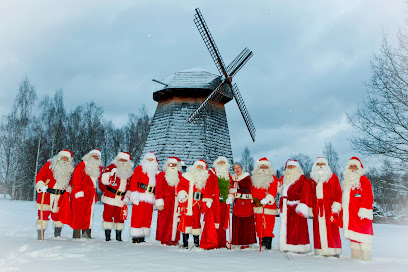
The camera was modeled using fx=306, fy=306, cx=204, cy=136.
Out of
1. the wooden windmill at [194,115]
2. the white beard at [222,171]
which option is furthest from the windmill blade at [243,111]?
the white beard at [222,171]

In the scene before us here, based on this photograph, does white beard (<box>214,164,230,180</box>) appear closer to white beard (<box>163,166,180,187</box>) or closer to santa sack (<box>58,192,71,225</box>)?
white beard (<box>163,166,180,187</box>)

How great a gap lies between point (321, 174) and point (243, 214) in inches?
62.6

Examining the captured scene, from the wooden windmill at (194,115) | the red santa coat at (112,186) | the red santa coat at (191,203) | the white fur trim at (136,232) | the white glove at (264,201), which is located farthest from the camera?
Result: the wooden windmill at (194,115)

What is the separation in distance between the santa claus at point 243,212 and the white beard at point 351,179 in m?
1.68

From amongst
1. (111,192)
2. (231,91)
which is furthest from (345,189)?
(231,91)

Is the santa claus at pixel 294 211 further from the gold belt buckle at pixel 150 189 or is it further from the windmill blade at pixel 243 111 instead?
the windmill blade at pixel 243 111

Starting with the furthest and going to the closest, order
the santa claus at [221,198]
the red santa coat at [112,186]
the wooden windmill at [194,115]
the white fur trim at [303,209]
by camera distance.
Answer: the wooden windmill at [194,115] < the red santa coat at [112,186] < the santa claus at [221,198] < the white fur trim at [303,209]

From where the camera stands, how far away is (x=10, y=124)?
71.8 ft

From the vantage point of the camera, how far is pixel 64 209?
5844 millimetres

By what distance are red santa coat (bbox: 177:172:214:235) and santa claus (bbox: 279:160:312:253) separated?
1330mm

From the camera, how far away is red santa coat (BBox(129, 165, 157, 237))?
573cm

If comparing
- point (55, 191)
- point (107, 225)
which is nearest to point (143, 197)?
point (107, 225)

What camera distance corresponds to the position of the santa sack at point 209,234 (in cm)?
529

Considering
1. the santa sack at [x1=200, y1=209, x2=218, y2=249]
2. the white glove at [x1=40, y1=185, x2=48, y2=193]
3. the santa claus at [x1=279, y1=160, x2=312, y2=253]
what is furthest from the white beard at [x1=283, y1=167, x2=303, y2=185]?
the white glove at [x1=40, y1=185, x2=48, y2=193]
